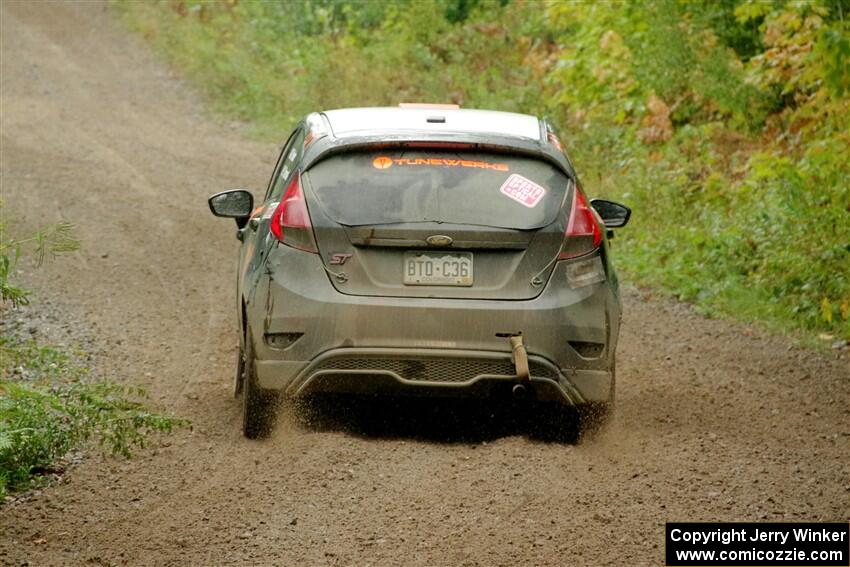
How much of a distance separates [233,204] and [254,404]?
59.4 inches

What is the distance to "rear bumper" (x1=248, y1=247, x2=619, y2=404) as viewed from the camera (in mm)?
6754

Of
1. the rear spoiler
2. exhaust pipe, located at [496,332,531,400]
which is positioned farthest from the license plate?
the rear spoiler

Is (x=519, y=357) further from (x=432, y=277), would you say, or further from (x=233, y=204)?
(x=233, y=204)

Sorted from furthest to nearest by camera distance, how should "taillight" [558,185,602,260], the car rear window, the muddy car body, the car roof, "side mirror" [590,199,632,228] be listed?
1. "side mirror" [590,199,632,228]
2. the car roof
3. "taillight" [558,185,602,260]
4. the car rear window
5. the muddy car body

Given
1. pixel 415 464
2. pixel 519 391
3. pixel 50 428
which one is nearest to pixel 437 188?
pixel 519 391

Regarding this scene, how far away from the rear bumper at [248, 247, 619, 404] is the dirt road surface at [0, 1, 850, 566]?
0.34m

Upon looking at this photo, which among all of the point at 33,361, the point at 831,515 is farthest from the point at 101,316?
the point at 831,515

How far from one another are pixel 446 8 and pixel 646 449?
62.3 ft

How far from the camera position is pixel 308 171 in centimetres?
709

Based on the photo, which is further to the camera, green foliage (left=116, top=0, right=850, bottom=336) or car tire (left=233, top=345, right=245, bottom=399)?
green foliage (left=116, top=0, right=850, bottom=336)

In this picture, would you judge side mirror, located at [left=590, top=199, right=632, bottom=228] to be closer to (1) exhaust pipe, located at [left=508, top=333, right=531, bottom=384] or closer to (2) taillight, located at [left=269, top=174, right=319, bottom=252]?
(1) exhaust pipe, located at [left=508, top=333, right=531, bottom=384]

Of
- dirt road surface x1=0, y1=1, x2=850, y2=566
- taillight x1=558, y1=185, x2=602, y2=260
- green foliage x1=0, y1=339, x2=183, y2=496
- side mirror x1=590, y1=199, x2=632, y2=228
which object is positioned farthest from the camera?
side mirror x1=590, y1=199, x2=632, y2=228

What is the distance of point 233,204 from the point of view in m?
8.20

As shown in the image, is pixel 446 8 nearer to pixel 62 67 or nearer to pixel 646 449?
pixel 62 67
